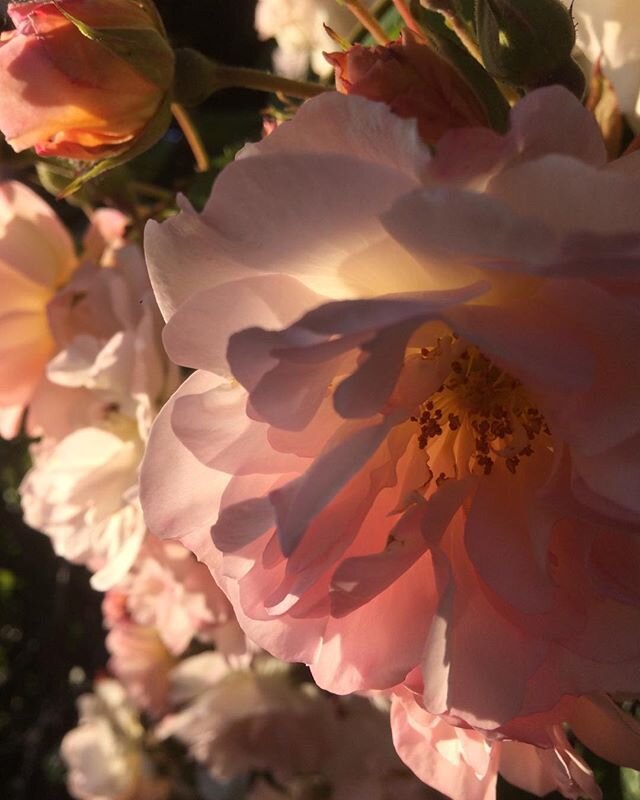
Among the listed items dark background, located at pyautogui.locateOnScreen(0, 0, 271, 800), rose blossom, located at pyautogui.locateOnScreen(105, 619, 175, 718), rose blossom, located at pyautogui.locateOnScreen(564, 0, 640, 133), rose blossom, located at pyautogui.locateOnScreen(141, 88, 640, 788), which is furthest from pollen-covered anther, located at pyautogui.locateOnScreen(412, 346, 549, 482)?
dark background, located at pyautogui.locateOnScreen(0, 0, 271, 800)

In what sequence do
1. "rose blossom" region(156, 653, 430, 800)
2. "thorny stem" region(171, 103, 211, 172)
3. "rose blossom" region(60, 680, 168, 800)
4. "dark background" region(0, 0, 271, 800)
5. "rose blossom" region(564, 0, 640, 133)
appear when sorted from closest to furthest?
"rose blossom" region(564, 0, 640, 133) < "thorny stem" region(171, 103, 211, 172) < "rose blossom" region(156, 653, 430, 800) < "rose blossom" region(60, 680, 168, 800) < "dark background" region(0, 0, 271, 800)

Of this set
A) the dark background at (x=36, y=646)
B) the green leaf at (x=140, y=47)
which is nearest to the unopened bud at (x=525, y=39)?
the green leaf at (x=140, y=47)

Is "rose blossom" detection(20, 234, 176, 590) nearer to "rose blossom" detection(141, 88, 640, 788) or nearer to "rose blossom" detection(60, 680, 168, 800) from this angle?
"rose blossom" detection(141, 88, 640, 788)

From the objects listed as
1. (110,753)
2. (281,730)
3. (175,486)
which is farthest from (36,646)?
(175,486)

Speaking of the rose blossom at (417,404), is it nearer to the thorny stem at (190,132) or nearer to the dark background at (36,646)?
the thorny stem at (190,132)

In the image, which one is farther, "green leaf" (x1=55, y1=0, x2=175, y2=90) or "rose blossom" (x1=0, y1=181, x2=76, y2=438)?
"rose blossom" (x1=0, y1=181, x2=76, y2=438)

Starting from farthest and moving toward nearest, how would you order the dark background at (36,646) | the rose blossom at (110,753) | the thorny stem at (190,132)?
the dark background at (36,646), the rose blossom at (110,753), the thorny stem at (190,132)

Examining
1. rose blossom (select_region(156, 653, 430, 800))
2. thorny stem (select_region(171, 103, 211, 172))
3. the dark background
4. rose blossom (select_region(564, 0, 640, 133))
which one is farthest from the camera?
the dark background

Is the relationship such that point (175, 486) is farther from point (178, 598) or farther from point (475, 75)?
point (178, 598)
